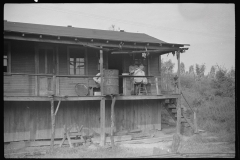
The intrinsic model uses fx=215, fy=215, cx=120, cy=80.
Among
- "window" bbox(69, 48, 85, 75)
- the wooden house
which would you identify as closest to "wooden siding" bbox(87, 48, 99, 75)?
the wooden house

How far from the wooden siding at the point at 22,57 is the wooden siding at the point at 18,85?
50cm

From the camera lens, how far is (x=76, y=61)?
13.8 meters

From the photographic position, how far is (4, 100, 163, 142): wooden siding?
41.0ft

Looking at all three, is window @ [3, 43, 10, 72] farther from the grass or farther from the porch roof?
the grass

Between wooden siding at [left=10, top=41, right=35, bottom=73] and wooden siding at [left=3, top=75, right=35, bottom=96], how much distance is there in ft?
1.65

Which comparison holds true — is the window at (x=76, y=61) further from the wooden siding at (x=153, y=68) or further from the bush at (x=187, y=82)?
the bush at (x=187, y=82)

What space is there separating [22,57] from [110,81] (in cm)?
544

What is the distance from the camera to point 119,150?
10742mm

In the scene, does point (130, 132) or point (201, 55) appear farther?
point (201, 55)

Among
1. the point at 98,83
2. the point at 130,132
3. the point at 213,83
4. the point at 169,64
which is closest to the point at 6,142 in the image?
the point at 98,83

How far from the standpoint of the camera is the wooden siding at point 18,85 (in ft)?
38.4

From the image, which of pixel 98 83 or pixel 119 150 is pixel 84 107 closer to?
pixel 98 83

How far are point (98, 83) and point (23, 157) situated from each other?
540cm

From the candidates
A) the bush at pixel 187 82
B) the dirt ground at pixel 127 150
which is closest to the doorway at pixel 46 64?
the dirt ground at pixel 127 150
